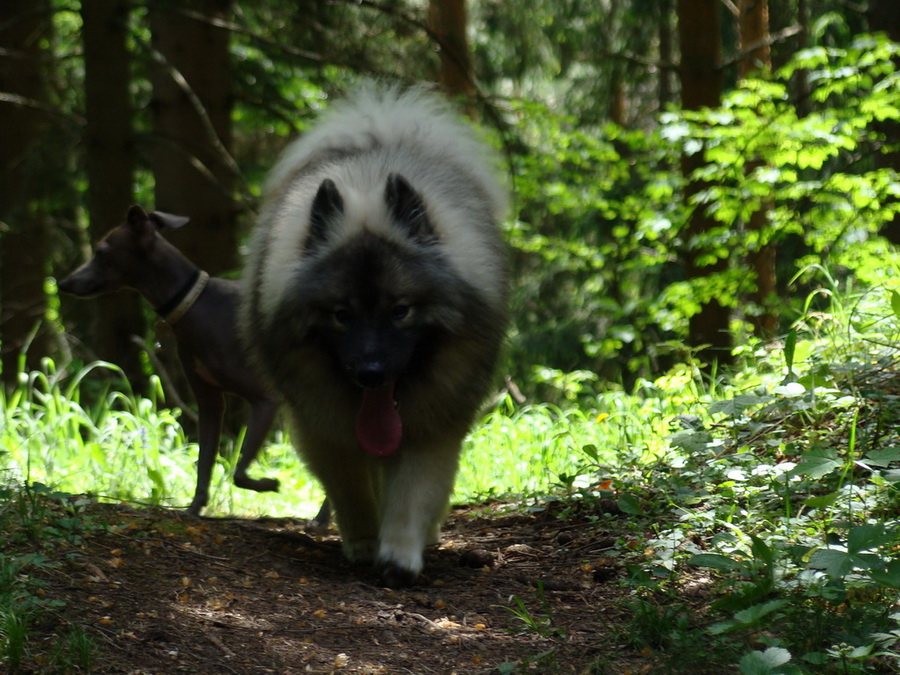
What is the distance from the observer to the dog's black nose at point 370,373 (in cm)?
361

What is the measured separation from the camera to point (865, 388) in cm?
396

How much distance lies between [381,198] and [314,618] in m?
1.67

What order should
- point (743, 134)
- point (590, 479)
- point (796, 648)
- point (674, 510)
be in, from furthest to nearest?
point (743, 134), point (590, 479), point (674, 510), point (796, 648)

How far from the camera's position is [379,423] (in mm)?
3963

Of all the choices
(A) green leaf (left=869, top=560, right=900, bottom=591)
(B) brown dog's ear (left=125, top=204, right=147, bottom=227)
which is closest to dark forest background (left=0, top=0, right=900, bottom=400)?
(B) brown dog's ear (left=125, top=204, right=147, bottom=227)

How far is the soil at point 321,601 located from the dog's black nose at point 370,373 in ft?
2.70

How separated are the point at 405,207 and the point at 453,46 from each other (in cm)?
463

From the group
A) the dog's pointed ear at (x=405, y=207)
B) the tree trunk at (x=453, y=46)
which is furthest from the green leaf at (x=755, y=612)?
the tree trunk at (x=453, y=46)

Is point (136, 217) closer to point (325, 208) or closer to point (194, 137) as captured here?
point (325, 208)

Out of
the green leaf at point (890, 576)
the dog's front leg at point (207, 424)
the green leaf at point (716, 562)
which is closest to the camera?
the green leaf at point (890, 576)

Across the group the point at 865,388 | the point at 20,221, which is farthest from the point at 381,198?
the point at 20,221

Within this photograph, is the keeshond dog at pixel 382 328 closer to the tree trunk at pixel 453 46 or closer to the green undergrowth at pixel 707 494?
the green undergrowth at pixel 707 494

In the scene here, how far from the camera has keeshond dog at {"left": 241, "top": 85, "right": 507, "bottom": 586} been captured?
3766mm

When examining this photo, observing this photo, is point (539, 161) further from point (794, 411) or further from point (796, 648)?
point (796, 648)
